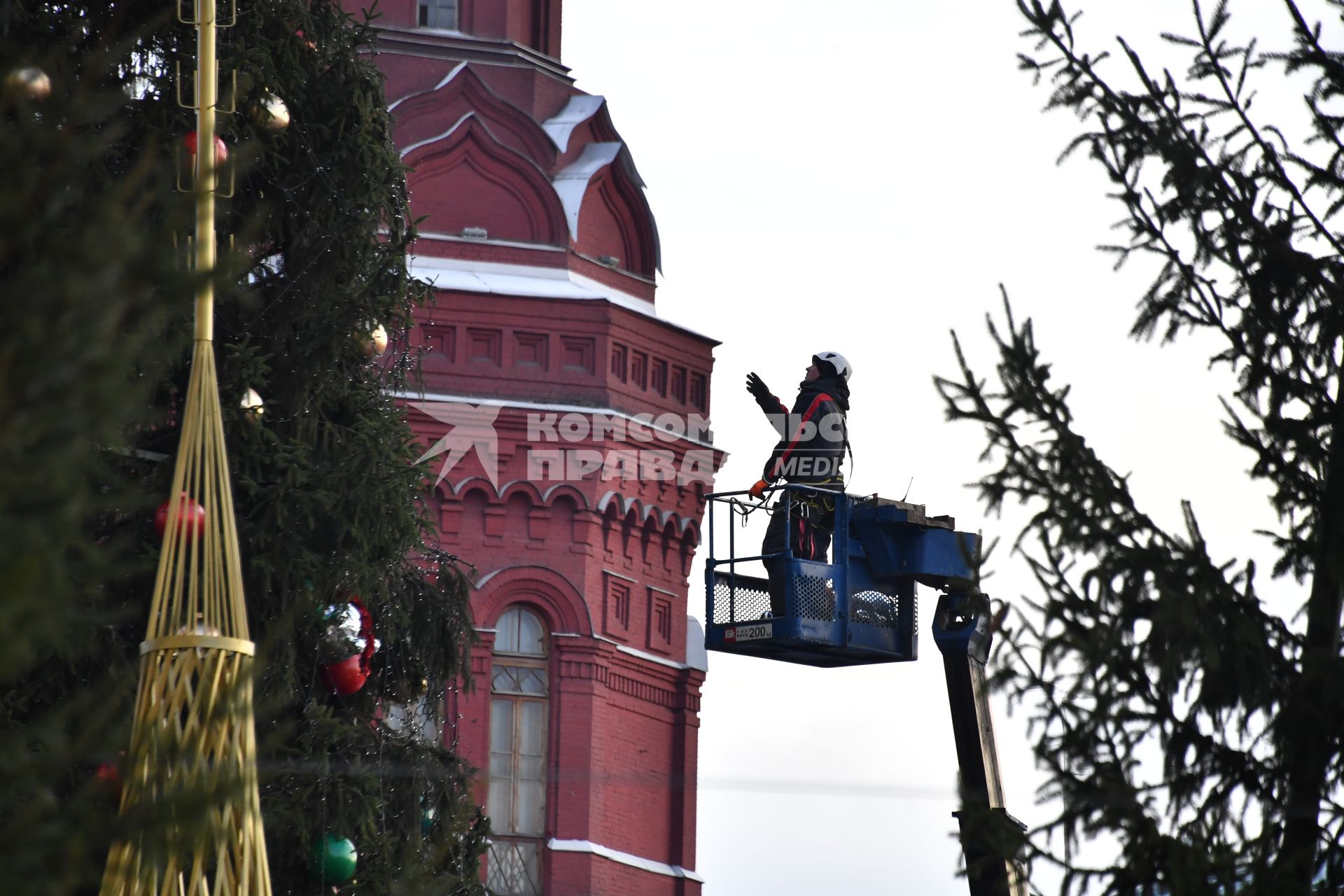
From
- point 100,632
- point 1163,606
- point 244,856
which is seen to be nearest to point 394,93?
point 100,632

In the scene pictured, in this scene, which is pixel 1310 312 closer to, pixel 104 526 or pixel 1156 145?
pixel 1156 145

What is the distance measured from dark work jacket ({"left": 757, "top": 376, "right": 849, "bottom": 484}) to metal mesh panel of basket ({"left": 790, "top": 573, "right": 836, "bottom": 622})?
711mm

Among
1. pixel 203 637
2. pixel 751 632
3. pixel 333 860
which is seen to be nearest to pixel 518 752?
pixel 751 632

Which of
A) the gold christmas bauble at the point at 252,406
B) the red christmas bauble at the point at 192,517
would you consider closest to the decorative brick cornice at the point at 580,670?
the gold christmas bauble at the point at 252,406

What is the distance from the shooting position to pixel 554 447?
23.2 metres

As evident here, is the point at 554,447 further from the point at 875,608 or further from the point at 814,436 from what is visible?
the point at 875,608

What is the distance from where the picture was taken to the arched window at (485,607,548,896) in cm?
2222

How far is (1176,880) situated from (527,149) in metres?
19.6

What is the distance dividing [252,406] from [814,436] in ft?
22.1

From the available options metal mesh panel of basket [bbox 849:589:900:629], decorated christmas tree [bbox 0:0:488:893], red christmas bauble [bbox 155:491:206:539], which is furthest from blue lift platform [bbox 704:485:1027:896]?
red christmas bauble [bbox 155:491:206:539]

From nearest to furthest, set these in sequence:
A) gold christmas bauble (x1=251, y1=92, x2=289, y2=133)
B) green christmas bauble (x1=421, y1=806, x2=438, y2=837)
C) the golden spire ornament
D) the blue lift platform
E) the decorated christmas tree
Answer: the golden spire ornament < the decorated christmas tree < gold christmas bauble (x1=251, y1=92, x2=289, y2=133) < green christmas bauble (x1=421, y1=806, x2=438, y2=837) < the blue lift platform

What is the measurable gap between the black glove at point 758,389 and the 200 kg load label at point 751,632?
6.52 ft

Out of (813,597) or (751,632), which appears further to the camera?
(751,632)

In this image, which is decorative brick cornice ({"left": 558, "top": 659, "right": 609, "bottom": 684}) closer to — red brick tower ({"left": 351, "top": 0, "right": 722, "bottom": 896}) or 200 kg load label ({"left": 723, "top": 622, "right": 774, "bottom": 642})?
red brick tower ({"left": 351, "top": 0, "right": 722, "bottom": 896})
